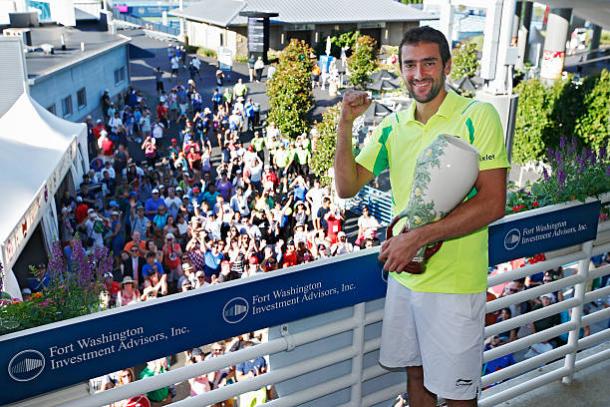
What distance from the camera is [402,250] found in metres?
2.43

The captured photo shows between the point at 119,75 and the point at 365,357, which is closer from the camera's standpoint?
the point at 365,357

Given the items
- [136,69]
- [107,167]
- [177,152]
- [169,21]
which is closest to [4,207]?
[107,167]

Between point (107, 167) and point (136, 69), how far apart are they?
29.2m

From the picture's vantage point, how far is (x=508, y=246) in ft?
11.4

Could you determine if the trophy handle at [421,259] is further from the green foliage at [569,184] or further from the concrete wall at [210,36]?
the concrete wall at [210,36]

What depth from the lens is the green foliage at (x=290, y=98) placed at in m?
21.1

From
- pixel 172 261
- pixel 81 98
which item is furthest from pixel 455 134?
pixel 81 98

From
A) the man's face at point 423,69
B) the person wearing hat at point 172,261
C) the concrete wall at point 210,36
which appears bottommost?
the person wearing hat at point 172,261

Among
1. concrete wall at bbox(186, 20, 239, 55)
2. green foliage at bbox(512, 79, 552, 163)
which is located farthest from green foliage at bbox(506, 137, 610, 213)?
concrete wall at bbox(186, 20, 239, 55)

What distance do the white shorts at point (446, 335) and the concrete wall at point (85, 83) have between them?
62.8 ft

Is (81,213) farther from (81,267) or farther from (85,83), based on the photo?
(85,83)

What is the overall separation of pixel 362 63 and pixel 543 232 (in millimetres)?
28222

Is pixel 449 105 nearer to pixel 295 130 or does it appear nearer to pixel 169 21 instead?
pixel 295 130

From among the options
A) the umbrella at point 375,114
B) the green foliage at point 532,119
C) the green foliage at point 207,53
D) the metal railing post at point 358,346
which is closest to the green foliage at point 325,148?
the umbrella at point 375,114
